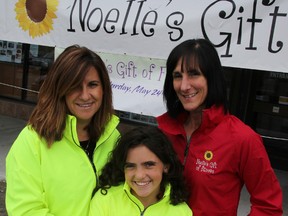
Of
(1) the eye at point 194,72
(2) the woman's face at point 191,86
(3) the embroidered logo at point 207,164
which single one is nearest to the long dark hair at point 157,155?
(3) the embroidered logo at point 207,164

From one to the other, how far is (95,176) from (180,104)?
58 centimetres

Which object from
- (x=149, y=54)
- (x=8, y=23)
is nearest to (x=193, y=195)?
(x=149, y=54)

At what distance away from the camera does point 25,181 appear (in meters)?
1.71

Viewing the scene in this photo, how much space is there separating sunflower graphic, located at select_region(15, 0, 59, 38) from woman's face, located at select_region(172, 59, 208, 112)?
337 cm

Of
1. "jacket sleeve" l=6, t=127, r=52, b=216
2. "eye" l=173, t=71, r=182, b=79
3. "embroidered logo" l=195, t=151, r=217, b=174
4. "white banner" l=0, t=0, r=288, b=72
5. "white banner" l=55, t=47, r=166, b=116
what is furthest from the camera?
"white banner" l=55, t=47, r=166, b=116

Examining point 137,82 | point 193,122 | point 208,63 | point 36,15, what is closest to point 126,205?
point 193,122

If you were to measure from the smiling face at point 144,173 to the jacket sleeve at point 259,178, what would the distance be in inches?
16.5

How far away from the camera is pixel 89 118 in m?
1.97

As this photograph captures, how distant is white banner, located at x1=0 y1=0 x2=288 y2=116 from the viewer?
354 cm

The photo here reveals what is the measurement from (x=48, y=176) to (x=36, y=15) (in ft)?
12.3

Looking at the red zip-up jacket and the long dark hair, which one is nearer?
the red zip-up jacket

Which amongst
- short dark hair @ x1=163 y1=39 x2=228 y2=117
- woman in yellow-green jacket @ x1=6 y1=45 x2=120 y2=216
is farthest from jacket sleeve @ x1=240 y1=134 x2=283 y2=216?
woman in yellow-green jacket @ x1=6 y1=45 x2=120 y2=216

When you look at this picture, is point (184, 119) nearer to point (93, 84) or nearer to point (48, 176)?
point (93, 84)

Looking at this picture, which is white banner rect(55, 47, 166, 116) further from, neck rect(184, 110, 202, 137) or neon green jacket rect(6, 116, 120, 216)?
neon green jacket rect(6, 116, 120, 216)
